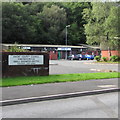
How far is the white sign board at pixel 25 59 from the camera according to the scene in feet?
46.3

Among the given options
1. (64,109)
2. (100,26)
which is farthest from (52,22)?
(64,109)

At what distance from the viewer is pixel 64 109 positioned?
676 cm

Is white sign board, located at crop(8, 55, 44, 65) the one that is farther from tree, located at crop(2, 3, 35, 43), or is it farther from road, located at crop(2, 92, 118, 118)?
tree, located at crop(2, 3, 35, 43)

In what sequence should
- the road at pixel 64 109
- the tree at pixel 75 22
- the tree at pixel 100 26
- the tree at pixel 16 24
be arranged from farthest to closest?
the tree at pixel 75 22
the tree at pixel 16 24
the tree at pixel 100 26
the road at pixel 64 109

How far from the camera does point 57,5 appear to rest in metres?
80.3

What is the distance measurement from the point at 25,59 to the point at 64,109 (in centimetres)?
839

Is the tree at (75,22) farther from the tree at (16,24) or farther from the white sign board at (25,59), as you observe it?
the white sign board at (25,59)

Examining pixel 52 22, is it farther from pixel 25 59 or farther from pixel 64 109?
pixel 64 109

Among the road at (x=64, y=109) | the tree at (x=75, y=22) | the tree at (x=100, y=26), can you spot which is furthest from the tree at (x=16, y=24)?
→ the road at (x=64, y=109)

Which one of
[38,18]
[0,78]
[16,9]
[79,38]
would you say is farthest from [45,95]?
[79,38]

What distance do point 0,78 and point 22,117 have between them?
25.9 feet

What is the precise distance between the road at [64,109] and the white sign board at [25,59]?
6857 mm

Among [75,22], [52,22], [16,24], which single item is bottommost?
[16,24]

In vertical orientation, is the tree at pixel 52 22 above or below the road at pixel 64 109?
above
